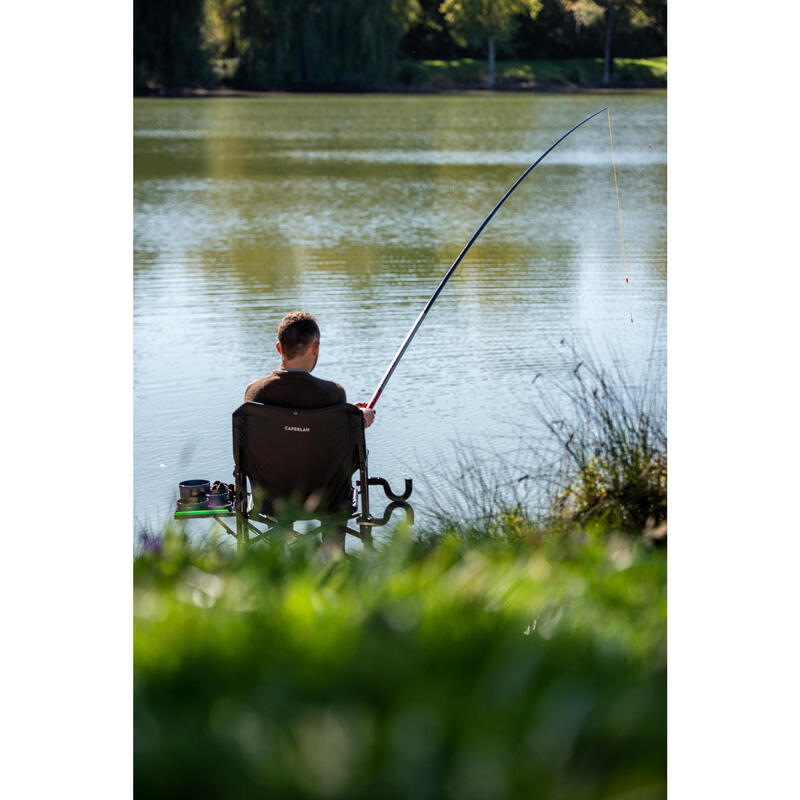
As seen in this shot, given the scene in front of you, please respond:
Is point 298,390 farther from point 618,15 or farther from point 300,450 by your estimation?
point 618,15

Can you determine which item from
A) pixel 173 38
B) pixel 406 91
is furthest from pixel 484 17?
pixel 173 38

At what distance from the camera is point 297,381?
3.40 meters

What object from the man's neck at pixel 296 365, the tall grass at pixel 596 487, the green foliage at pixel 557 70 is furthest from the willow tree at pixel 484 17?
the man's neck at pixel 296 365

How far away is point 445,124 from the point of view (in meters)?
23.7

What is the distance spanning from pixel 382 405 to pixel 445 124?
57.7ft

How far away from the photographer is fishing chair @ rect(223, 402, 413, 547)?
3.35 meters

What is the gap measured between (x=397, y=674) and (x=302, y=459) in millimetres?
1848

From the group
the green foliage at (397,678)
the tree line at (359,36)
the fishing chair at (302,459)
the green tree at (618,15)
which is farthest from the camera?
the tree line at (359,36)

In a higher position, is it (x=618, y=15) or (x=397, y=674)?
(x=618, y=15)

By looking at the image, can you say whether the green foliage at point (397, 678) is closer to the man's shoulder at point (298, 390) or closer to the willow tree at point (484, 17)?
the man's shoulder at point (298, 390)

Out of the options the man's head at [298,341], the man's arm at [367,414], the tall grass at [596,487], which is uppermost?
the man's head at [298,341]

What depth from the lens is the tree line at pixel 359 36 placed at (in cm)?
441

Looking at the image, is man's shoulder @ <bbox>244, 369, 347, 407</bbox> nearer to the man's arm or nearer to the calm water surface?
the man's arm
